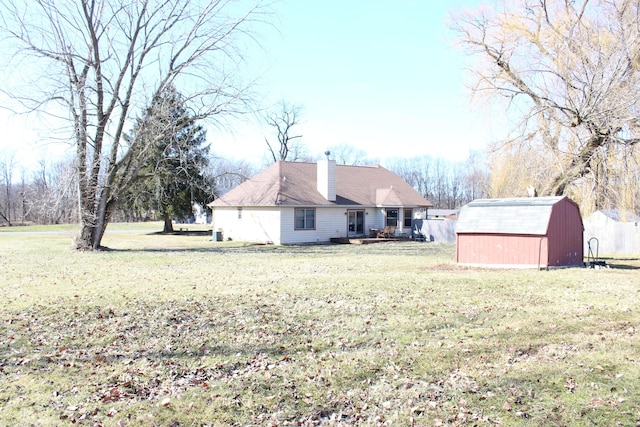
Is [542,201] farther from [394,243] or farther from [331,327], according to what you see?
[394,243]

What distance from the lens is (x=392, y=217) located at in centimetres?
3108

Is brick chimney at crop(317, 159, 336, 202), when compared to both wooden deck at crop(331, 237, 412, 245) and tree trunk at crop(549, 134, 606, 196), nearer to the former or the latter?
wooden deck at crop(331, 237, 412, 245)

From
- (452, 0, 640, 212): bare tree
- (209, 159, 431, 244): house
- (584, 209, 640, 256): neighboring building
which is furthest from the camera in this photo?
(209, 159, 431, 244): house

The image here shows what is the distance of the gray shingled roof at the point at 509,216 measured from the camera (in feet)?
48.4

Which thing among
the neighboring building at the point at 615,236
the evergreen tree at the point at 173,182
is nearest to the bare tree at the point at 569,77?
the neighboring building at the point at 615,236

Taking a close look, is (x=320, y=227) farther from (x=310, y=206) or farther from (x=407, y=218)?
(x=407, y=218)

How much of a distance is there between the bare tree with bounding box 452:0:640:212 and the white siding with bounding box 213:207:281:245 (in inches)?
559

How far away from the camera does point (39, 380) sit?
5590mm

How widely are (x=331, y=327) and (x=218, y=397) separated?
2947 millimetres

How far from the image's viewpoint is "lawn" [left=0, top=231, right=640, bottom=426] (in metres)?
4.77

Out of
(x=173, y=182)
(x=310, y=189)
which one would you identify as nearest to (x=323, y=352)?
(x=310, y=189)

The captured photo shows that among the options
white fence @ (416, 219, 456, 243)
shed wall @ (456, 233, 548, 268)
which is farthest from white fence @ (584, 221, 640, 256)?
→ shed wall @ (456, 233, 548, 268)

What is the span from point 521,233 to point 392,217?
16.1 m

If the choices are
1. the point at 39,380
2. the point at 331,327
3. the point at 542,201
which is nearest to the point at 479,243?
the point at 542,201
